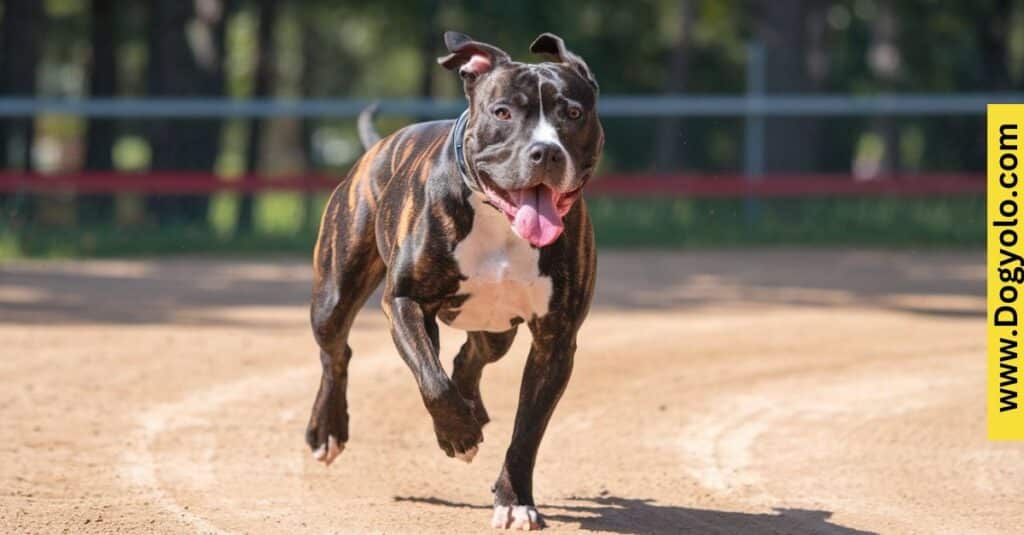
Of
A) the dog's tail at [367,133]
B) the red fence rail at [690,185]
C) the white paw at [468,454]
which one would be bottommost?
the red fence rail at [690,185]

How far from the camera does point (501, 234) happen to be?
20.7ft

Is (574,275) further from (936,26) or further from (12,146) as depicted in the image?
(936,26)

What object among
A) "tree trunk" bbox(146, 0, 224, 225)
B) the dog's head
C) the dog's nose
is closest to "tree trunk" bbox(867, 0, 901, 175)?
"tree trunk" bbox(146, 0, 224, 225)

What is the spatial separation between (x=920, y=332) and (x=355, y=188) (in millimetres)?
6415

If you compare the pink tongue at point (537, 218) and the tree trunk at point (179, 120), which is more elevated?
the pink tongue at point (537, 218)

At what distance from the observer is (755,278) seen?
16.2 metres

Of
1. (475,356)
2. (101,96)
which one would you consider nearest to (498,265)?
(475,356)

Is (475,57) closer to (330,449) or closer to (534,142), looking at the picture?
(534,142)

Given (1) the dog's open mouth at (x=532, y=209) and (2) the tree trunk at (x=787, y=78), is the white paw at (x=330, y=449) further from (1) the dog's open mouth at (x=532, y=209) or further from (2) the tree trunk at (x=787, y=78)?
(2) the tree trunk at (x=787, y=78)

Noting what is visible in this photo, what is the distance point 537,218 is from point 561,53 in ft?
2.01

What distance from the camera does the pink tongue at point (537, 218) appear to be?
6020mm

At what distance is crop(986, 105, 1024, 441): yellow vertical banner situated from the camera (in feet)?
24.2

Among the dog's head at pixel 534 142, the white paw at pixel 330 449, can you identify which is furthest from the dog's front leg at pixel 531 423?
the white paw at pixel 330 449

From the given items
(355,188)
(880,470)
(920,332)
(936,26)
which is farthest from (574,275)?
(936,26)
